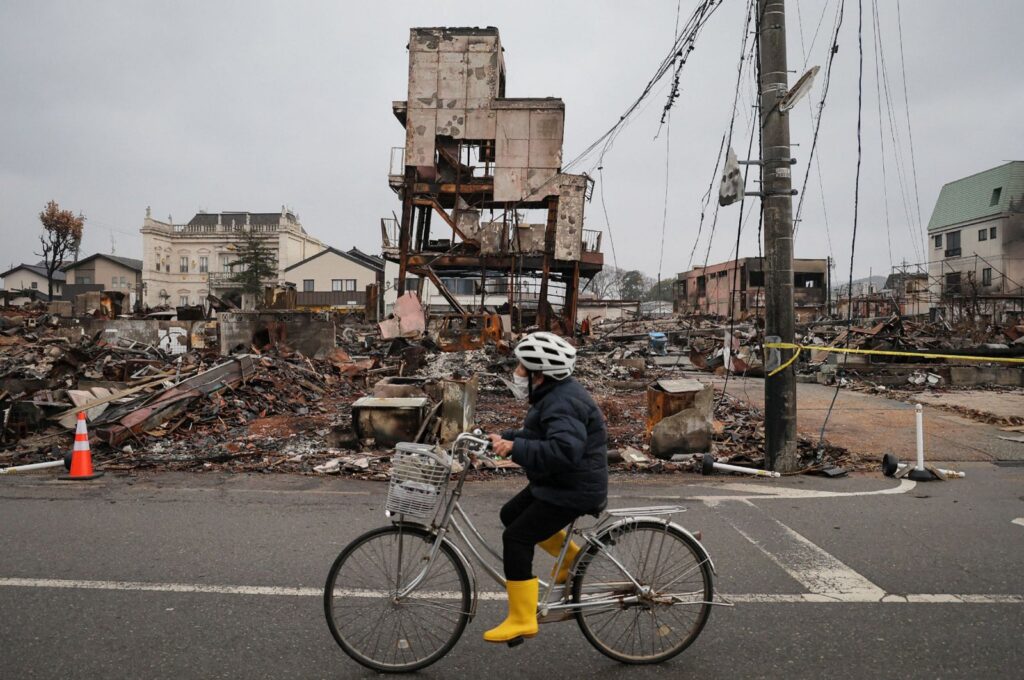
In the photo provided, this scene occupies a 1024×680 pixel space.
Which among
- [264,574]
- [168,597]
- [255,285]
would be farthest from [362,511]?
[255,285]

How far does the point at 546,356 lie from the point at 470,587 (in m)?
1.21

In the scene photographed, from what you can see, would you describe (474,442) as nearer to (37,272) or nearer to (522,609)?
(522,609)

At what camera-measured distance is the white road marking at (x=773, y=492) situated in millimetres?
6758

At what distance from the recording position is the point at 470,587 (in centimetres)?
322

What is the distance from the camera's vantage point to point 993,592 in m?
4.25

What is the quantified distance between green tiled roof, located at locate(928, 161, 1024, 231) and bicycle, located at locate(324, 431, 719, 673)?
57.6m

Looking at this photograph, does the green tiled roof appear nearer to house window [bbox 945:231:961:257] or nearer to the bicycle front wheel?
house window [bbox 945:231:961:257]

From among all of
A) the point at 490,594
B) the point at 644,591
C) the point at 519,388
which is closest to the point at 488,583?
the point at 490,594

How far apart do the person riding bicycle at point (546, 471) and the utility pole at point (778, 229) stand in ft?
18.0

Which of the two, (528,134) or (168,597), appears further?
(528,134)

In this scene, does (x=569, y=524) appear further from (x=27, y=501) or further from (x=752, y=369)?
(x=752, y=369)

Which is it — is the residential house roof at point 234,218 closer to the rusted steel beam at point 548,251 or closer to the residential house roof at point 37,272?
the residential house roof at point 37,272

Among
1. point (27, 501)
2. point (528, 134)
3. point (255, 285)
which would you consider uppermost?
point (528, 134)

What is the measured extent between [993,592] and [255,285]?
65.5m
